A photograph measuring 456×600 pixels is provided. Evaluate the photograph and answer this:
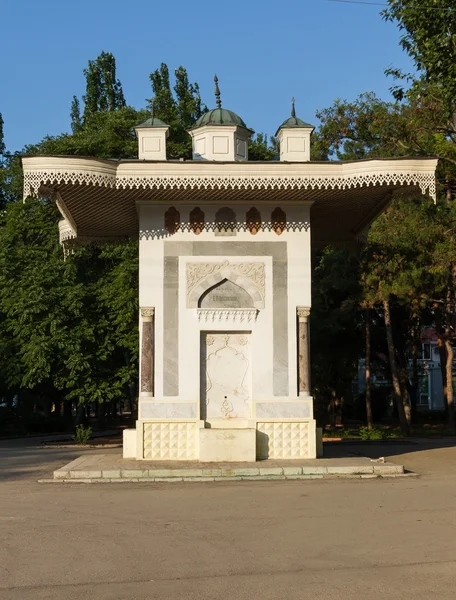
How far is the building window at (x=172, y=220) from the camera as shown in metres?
16.9

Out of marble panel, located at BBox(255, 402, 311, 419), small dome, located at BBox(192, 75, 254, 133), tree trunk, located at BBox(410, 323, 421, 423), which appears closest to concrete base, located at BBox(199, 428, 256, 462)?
marble panel, located at BBox(255, 402, 311, 419)

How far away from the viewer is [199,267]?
16.7 m

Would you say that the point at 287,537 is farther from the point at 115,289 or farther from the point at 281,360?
the point at 115,289

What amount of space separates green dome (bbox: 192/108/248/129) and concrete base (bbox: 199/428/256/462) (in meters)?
6.67

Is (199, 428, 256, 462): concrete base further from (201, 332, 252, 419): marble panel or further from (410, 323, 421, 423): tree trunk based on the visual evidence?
(410, 323, 421, 423): tree trunk

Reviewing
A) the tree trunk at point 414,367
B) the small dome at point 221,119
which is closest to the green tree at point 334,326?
the tree trunk at point 414,367

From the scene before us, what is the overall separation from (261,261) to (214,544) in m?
9.22

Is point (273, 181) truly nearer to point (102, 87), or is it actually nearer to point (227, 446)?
point (227, 446)

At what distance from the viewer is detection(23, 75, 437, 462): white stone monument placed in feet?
52.2

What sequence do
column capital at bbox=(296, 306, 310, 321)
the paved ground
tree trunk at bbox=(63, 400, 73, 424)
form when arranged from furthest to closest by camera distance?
tree trunk at bbox=(63, 400, 73, 424)
column capital at bbox=(296, 306, 310, 321)
the paved ground

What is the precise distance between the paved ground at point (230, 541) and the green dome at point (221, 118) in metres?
8.09

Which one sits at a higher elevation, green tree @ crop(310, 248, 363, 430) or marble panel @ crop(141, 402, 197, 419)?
green tree @ crop(310, 248, 363, 430)

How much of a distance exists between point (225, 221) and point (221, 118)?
98.7 inches

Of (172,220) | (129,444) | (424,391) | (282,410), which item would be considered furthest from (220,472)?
(424,391)
